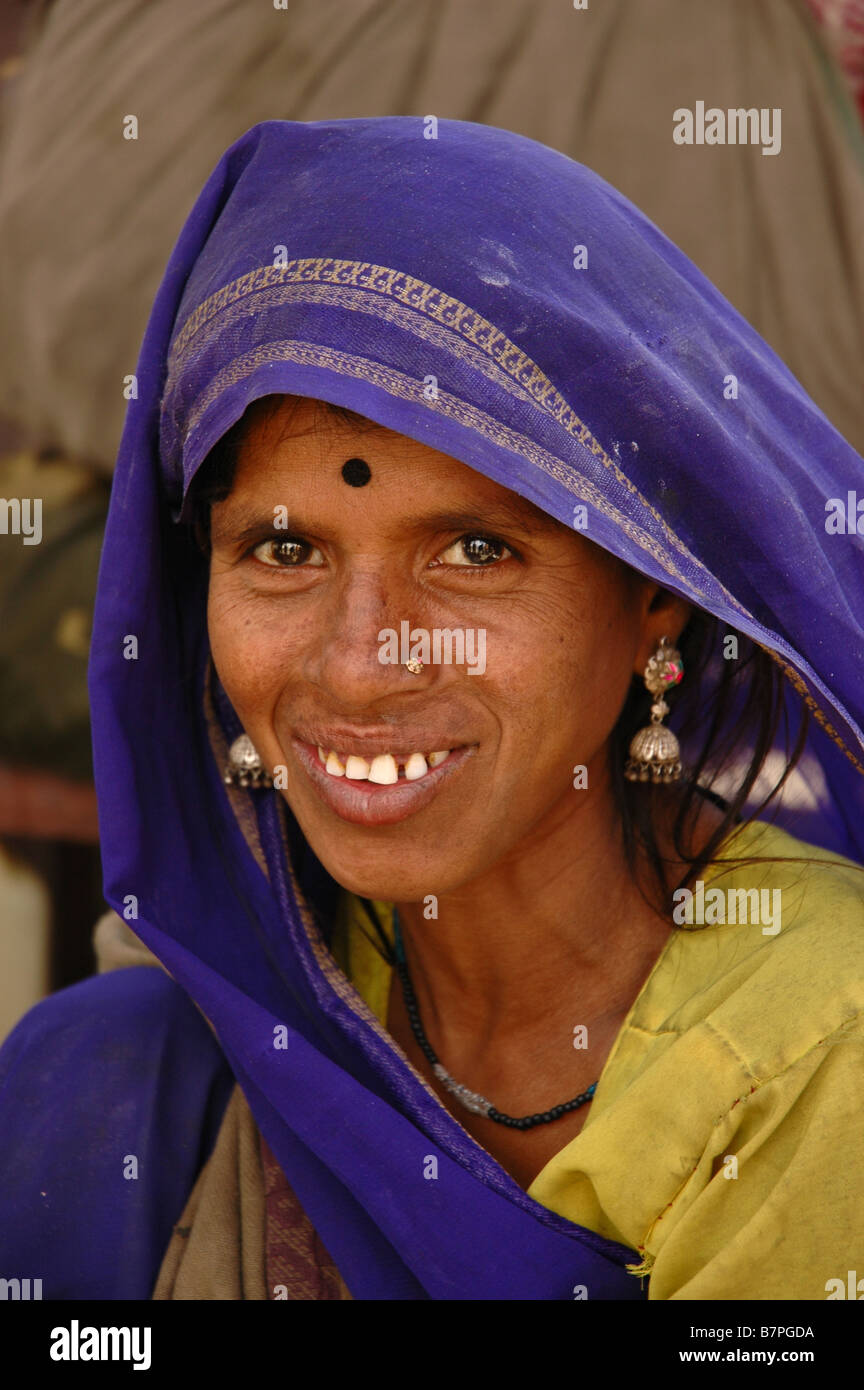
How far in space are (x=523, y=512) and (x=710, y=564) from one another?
21 cm

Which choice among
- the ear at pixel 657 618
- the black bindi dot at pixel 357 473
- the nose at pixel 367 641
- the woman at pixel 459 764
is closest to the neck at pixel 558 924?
the woman at pixel 459 764

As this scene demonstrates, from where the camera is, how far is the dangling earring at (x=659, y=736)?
1706 mm

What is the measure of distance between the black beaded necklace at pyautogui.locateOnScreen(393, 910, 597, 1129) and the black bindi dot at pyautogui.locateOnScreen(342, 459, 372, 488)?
0.78 metres

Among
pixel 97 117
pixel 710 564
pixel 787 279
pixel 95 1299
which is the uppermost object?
pixel 97 117

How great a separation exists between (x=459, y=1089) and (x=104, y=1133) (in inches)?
19.3

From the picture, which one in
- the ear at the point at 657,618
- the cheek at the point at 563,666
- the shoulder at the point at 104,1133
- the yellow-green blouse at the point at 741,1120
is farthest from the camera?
the shoulder at the point at 104,1133

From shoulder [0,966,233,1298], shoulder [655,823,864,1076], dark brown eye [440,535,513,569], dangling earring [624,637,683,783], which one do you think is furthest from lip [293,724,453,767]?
shoulder [0,966,233,1298]

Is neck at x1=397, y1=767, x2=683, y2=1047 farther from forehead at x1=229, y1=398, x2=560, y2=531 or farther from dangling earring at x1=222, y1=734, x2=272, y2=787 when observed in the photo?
forehead at x1=229, y1=398, x2=560, y2=531

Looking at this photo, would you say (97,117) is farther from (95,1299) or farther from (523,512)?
(95,1299)

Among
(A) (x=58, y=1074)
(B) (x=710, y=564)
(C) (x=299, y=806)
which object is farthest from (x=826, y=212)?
(A) (x=58, y=1074)

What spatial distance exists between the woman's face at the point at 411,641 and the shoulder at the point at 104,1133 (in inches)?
18.9

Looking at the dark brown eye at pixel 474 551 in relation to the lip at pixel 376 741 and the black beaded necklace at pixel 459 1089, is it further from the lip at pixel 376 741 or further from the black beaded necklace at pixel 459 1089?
the black beaded necklace at pixel 459 1089

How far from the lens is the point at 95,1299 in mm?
1838

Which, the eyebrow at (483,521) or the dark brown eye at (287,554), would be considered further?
the dark brown eye at (287,554)
